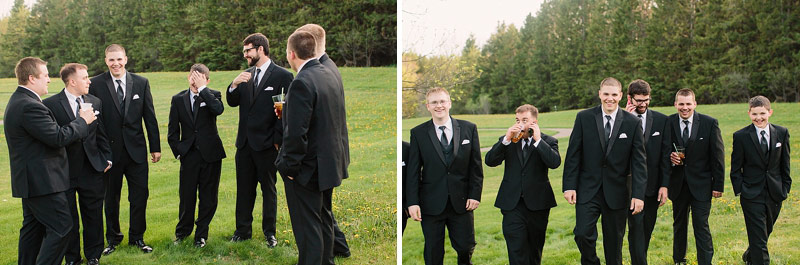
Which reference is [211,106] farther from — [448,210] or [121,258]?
[448,210]

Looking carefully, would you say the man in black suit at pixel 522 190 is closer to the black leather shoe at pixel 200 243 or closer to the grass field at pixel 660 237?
the grass field at pixel 660 237

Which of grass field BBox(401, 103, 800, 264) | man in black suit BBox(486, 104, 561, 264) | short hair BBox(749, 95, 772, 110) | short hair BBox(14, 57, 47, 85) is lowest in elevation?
grass field BBox(401, 103, 800, 264)

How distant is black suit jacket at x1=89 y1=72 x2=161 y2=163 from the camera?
5297 mm

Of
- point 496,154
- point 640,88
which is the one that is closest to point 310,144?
point 496,154

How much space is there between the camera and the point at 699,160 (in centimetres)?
543

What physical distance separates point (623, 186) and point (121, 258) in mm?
3958

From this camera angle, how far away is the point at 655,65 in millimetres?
25312

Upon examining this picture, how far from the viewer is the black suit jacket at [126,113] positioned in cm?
530

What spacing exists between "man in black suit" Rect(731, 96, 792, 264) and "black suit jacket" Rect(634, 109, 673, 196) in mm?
540

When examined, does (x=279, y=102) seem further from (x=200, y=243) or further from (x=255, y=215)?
(x=255, y=215)

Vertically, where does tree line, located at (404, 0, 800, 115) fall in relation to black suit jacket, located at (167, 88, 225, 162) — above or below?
above

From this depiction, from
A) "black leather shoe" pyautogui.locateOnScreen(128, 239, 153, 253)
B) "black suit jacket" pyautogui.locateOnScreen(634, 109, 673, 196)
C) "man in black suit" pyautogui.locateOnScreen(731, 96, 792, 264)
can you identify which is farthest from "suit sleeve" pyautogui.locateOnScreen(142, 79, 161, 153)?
"man in black suit" pyautogui.locateOnScreen(731, 96, 792, 264)

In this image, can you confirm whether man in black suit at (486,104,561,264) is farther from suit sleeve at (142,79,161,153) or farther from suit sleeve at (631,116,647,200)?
suit sleeve at (142,79,161,153)

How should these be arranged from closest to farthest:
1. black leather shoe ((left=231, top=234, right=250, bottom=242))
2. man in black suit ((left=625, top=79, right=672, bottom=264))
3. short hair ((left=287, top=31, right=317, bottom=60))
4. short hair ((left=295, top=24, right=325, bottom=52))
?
short hair ((left=287, top=31, right=317, bottom=60))
short hair ((left=295, top=24, right=325, bottom=52))
man in black suit ((left=625, top=79, right=672, bottom=264))
black leather shoe ((left=231, top=234, right=250, bottom=242))
